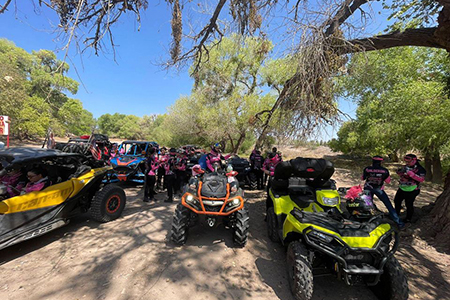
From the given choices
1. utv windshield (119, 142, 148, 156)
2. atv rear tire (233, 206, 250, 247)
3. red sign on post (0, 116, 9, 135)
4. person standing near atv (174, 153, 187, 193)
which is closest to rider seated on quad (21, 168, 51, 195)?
atv rear tire (233, 206, 250, 247)

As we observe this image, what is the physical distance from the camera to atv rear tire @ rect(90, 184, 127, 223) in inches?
169

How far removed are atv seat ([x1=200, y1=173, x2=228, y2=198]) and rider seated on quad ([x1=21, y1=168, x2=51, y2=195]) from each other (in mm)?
2834

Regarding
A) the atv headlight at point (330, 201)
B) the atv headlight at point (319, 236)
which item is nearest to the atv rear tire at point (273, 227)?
the atv headlight at point (330, 201)

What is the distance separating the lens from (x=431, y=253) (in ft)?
11.6

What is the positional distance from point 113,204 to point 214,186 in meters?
2.65

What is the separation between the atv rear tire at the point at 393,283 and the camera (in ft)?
7.09

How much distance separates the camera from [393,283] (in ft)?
7.23

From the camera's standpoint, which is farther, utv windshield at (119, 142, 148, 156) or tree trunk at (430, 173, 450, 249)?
utv windshield at (119, 142, 148, 156)

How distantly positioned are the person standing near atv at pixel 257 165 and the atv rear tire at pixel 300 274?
5.53 metres

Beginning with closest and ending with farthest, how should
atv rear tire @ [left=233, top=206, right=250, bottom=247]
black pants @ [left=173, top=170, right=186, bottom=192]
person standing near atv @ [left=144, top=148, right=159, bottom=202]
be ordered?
1. atv rear tire @ [left=233, top=206, right=250, bottom=247]
2. person standing near atv @ [left=144, top=148, right=159, bottom=202]
3. black pants @ [left=173, top=170, right=186, bottom=192]

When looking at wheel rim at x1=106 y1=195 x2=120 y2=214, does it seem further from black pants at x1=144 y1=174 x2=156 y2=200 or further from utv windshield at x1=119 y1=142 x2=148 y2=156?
utv windshield at x1=119 y1=142 x2=148 y2=156

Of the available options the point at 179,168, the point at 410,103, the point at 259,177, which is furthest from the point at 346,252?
the point at 410,103

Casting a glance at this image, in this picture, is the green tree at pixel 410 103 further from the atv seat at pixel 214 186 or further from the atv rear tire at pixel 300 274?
the atv rear tire at pixel 300 274

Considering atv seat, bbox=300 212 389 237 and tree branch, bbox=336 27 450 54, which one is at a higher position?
tree branch, bbox=336 27 450 54
